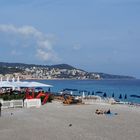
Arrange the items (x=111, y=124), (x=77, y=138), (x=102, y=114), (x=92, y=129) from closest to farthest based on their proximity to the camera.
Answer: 1. (x=77, y=138)
2. (x=92, y=129)
3. (x=111, y=124)
4. (x=102, y=114)

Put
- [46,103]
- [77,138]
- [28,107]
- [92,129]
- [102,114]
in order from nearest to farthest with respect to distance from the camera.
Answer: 1. [77,138]
2. [92,129]
3. [102,114]
4. [28,107]
5. [46,103]

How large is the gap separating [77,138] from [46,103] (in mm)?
21969

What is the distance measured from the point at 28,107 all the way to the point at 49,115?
659cm

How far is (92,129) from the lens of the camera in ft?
75.9

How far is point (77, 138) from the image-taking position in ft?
64.4

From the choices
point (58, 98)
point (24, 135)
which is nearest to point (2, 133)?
point (24, 135)

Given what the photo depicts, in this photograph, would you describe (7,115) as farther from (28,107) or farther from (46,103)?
(46,103)

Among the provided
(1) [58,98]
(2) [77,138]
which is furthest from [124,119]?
(1) [58,98]

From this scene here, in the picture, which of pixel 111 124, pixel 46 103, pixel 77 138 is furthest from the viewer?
pixel 46 103

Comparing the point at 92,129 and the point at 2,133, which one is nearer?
the point at 2,133

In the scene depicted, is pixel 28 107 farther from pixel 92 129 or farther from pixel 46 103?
pixel 92 129

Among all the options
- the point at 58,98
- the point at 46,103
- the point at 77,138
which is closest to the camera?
the point at 77,138

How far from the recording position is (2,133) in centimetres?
2056

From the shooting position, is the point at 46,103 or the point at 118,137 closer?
the point at 118,137
